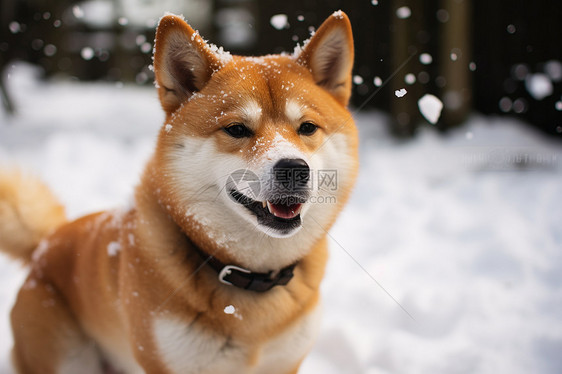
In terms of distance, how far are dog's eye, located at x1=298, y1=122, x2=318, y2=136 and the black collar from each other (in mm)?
514

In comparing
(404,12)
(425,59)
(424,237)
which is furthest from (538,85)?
(424,237)

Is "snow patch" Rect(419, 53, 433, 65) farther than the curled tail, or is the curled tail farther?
"snow patch" Rect(419, 53, 433, 65)

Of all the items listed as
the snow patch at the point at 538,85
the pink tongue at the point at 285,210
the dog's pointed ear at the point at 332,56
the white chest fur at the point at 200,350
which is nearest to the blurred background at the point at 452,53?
the snow patch at the point at 538,85

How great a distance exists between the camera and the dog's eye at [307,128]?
1518 millimetres

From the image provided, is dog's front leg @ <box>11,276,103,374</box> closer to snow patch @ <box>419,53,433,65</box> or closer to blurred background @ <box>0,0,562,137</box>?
blurred background @ <box>0,0,562,137</box>

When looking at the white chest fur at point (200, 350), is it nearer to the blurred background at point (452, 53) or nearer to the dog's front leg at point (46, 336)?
the dog's front leg at point (46, 336)

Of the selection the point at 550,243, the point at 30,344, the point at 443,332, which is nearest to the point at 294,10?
the point at 550,243

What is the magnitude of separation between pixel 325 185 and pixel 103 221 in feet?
3.22

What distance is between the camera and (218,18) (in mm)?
7086

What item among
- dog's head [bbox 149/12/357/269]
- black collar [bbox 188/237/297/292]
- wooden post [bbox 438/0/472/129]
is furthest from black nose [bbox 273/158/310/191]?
wooden post [bbox 438/0/472/129]

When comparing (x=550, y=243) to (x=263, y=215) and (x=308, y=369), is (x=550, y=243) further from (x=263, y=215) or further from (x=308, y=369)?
(x=263, y=215)

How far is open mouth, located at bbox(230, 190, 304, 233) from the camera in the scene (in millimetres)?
1372

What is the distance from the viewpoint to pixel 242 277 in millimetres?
1465

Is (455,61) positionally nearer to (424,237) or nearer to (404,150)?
(404,150)
